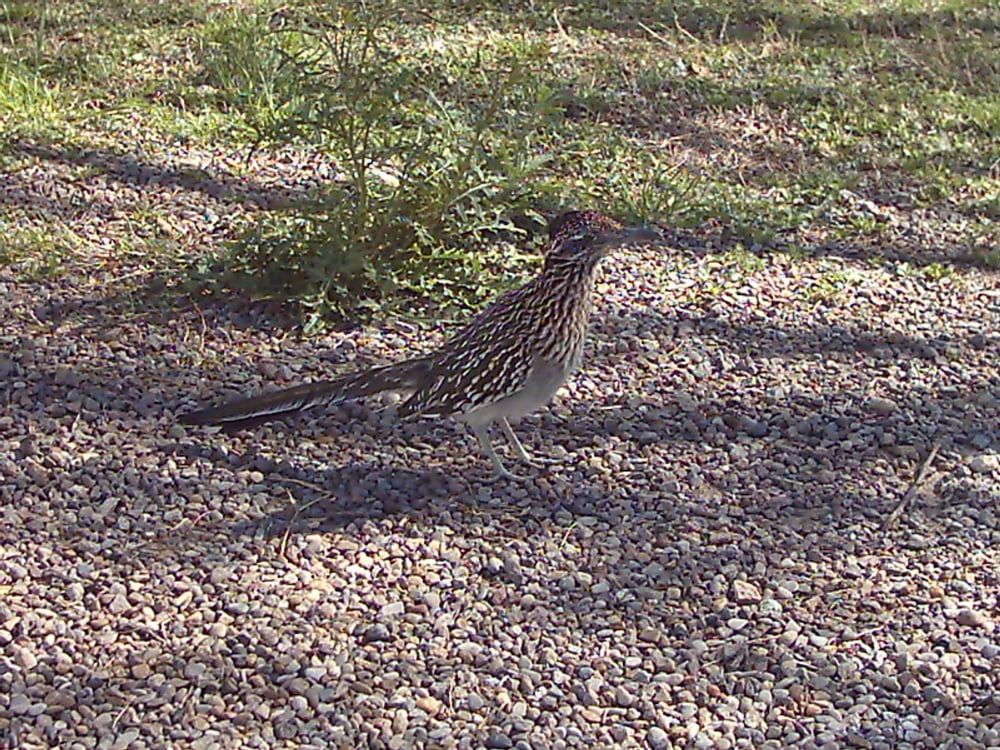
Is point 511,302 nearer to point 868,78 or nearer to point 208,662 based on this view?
point 208,662

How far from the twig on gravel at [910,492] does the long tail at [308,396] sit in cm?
169

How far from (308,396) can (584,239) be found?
111 centimetres

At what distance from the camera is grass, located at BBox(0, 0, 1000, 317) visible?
7277mm

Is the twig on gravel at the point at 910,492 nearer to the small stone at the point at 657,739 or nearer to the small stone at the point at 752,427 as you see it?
the small stone at the point at 752,427

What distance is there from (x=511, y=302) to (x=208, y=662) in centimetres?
169

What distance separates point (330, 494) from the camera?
17.3ft

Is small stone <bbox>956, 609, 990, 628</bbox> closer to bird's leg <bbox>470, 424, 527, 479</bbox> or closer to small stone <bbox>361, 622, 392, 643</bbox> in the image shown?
bird's leg <bbox>470, 424, 527, 479</bbox>

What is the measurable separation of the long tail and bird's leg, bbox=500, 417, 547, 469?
38cm

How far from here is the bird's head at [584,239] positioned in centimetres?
530

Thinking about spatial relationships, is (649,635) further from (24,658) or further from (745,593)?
(24,658)

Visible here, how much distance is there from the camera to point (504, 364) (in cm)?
519

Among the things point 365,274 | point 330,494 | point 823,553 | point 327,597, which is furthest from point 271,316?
point 823,553

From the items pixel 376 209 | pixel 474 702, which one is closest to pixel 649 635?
pixel 474 702

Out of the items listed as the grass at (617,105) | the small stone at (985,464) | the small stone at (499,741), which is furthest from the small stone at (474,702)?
the grass at (617,105)
